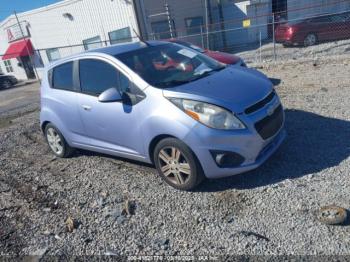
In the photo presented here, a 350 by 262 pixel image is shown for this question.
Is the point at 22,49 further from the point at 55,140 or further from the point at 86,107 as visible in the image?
the point at 86,107

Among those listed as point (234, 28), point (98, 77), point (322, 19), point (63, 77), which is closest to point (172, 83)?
point (98, 77)

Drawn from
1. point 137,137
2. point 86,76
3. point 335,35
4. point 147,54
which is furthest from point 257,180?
point 335,35

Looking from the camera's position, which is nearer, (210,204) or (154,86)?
(210,204)

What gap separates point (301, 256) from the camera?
2.65 m

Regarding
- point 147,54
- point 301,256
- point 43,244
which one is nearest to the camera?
point 301,256

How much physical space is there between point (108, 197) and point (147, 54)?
2020mm

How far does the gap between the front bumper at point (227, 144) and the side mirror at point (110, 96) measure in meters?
1.07

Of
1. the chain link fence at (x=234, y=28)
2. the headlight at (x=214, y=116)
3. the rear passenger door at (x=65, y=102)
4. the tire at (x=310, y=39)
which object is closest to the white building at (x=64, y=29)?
the chain link fence at (x=234, y=28)

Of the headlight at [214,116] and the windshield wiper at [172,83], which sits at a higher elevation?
the windshield wiper at [172,83]

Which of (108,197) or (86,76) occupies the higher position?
(86,76)

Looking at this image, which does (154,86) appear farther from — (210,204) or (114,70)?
(210,204)

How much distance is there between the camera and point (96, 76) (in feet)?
14.4

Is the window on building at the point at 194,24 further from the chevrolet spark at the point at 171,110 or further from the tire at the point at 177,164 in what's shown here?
the tire at the point at 177,164

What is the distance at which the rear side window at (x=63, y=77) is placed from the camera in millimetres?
4844
